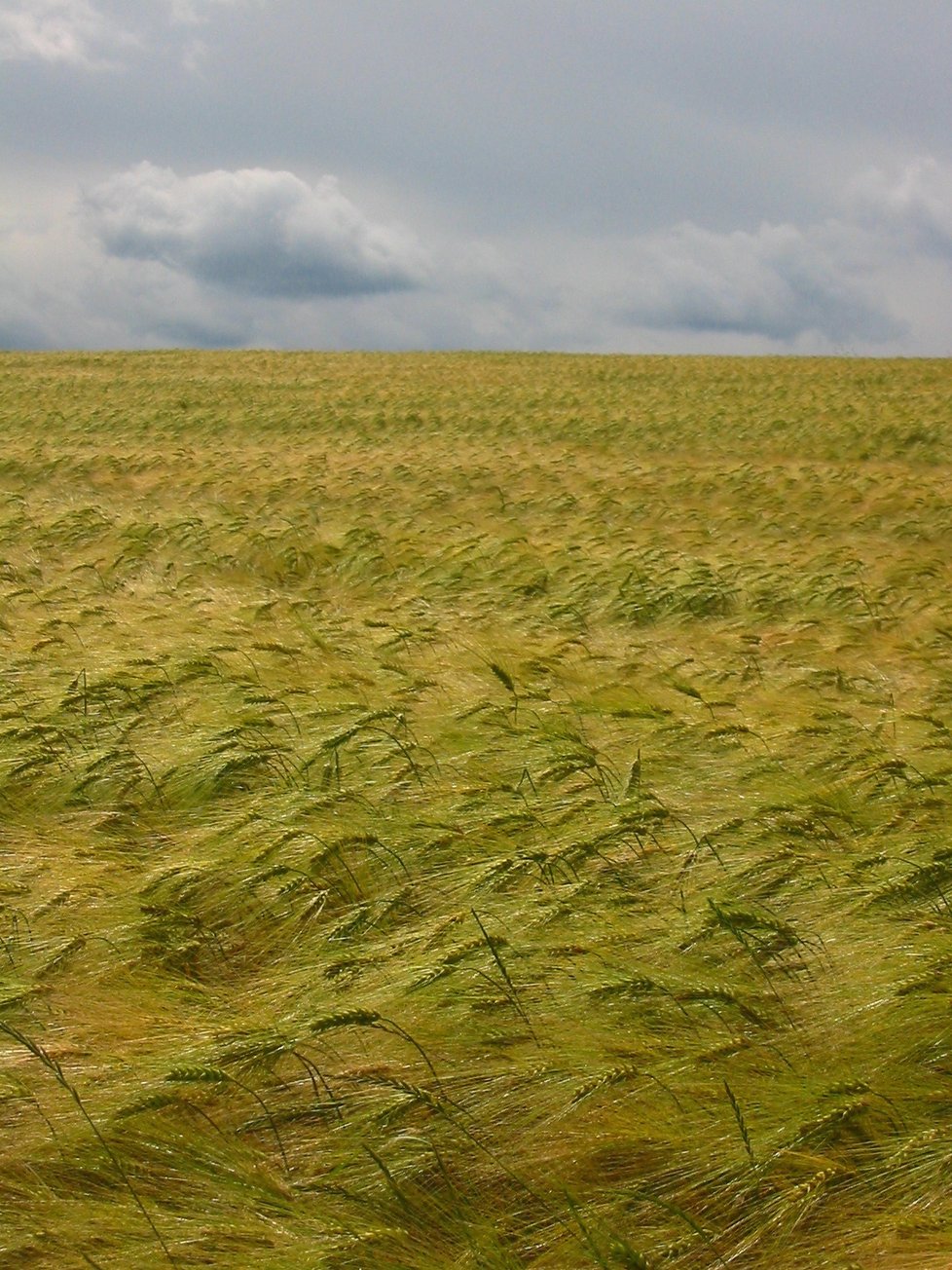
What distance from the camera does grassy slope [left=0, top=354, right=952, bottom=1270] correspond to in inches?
83.2

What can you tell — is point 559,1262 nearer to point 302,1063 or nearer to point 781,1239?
point 781,1239

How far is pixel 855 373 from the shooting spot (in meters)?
30.1

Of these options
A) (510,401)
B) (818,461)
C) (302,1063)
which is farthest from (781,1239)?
(510,401)

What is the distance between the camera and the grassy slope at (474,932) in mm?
2113

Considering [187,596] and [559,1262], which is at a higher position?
[187,596]

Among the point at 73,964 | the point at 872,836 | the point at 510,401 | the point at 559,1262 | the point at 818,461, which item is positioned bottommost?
the point at 559,1262

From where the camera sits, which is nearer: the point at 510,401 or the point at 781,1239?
the point at 781,1239

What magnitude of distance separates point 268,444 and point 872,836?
A: 55.1 ft

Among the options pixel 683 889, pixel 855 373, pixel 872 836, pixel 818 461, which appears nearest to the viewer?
pixel 683 889

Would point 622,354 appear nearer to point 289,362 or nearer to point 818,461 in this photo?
point 289,362

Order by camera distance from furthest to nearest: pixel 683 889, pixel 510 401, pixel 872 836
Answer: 1. pixel 510 401
2. pixel 872 836
3. pixel 683 889

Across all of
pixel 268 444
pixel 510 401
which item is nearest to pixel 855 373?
pixel 510 401

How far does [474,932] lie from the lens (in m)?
2.79

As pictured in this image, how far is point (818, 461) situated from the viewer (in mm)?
15469
